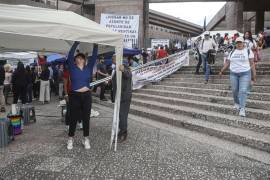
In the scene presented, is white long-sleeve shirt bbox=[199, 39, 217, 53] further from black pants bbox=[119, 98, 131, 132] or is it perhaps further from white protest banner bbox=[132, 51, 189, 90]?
black pants bbox=[119, 98, 131, 132]

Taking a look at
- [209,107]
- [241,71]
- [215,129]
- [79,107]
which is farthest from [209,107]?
[79,107]

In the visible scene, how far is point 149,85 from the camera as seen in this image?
12336 millimetres

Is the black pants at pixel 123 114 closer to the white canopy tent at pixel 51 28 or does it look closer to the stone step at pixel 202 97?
the white canopy tent at pixel 51 28

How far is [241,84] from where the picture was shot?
707 cm

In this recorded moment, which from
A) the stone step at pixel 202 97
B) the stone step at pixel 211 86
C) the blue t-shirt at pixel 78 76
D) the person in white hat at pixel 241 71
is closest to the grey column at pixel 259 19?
the stone step at pixel 211 86

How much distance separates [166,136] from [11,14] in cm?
390

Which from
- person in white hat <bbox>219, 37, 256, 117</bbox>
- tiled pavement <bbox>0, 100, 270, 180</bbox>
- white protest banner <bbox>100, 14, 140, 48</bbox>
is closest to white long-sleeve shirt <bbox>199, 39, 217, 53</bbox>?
white protest banner <bbox>100, 14, 140, 48</bbox>

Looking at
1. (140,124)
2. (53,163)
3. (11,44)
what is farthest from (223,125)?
(11,44)

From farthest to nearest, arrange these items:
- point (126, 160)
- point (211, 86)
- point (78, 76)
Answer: point (211, 86), point (78, 76), point (126, 160)

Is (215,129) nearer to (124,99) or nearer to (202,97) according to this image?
(124,99)

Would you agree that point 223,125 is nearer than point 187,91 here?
Yes

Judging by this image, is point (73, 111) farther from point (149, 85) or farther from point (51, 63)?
point (51, 63)

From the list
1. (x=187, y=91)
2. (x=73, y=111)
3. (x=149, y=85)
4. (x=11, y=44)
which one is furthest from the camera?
(x=149, y=85)

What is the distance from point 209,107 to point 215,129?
5.25ft
